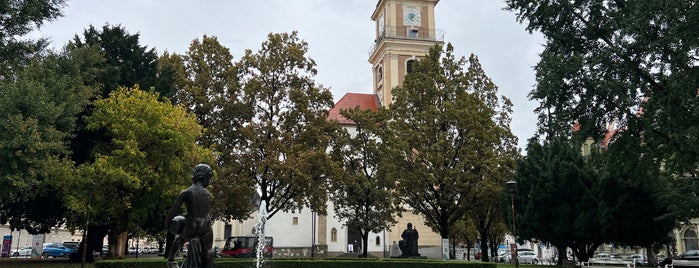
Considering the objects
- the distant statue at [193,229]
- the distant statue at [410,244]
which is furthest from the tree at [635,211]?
the distant statue at [193,229]

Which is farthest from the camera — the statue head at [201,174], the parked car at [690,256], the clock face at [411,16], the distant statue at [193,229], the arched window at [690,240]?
the clock face at [411,16]

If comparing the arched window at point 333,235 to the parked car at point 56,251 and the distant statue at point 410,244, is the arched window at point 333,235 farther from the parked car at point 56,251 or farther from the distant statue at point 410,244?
the distant statue at point 410,244

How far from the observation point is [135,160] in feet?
73.5

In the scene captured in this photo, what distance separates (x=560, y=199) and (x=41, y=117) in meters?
23.8

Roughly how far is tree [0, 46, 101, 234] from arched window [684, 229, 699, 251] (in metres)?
50.0

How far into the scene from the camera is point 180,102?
29438 mm

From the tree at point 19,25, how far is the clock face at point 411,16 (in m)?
37.5

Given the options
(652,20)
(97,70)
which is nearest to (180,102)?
(97,70)

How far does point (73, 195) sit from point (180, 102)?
888cm

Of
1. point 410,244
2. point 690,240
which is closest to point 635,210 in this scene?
point 410,244

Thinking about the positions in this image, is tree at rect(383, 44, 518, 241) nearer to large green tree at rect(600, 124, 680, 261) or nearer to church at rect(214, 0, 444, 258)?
large green tree at rect(600, 124, 680, 261)

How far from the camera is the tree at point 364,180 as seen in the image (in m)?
32.3

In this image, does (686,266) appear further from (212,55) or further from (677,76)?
(212,55)

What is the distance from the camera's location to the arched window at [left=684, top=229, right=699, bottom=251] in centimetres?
4666
